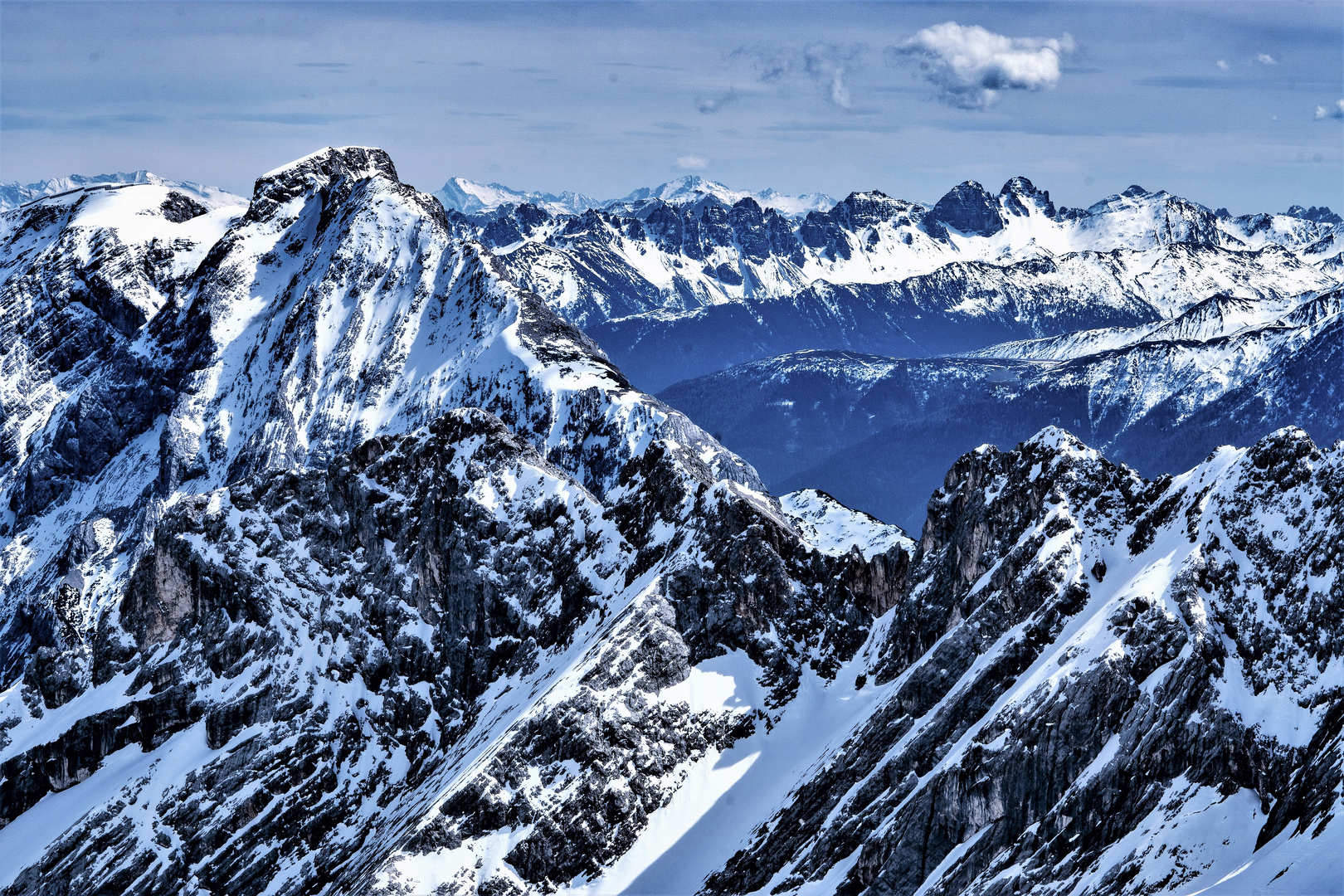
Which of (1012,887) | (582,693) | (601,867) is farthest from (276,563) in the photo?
(1012,887)

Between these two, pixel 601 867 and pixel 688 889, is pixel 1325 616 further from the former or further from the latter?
pixel 601 867

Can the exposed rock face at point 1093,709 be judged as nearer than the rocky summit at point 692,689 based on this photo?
Yes

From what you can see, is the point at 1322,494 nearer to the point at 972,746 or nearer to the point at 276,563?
the point at 972,746

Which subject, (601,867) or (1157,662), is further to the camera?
(601,867)

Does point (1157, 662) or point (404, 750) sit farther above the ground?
point (1157, 662)

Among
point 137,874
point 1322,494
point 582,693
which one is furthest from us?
point 137,874

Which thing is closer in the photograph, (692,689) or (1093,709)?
(1093,709)

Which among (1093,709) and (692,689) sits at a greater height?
(1093,709)

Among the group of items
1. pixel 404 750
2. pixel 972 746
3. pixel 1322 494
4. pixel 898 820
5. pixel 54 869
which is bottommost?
pixel 54 869

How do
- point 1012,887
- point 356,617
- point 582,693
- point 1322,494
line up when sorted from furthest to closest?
1. point 356,617
2. point 582,693
3. point 1322,494
4. point 1012,887

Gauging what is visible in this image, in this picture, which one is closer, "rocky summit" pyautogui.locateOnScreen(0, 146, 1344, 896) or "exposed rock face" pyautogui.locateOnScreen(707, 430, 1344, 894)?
"exposed rock face" pyautogui.locateOnScreen(707, 430, 1344, 894)
